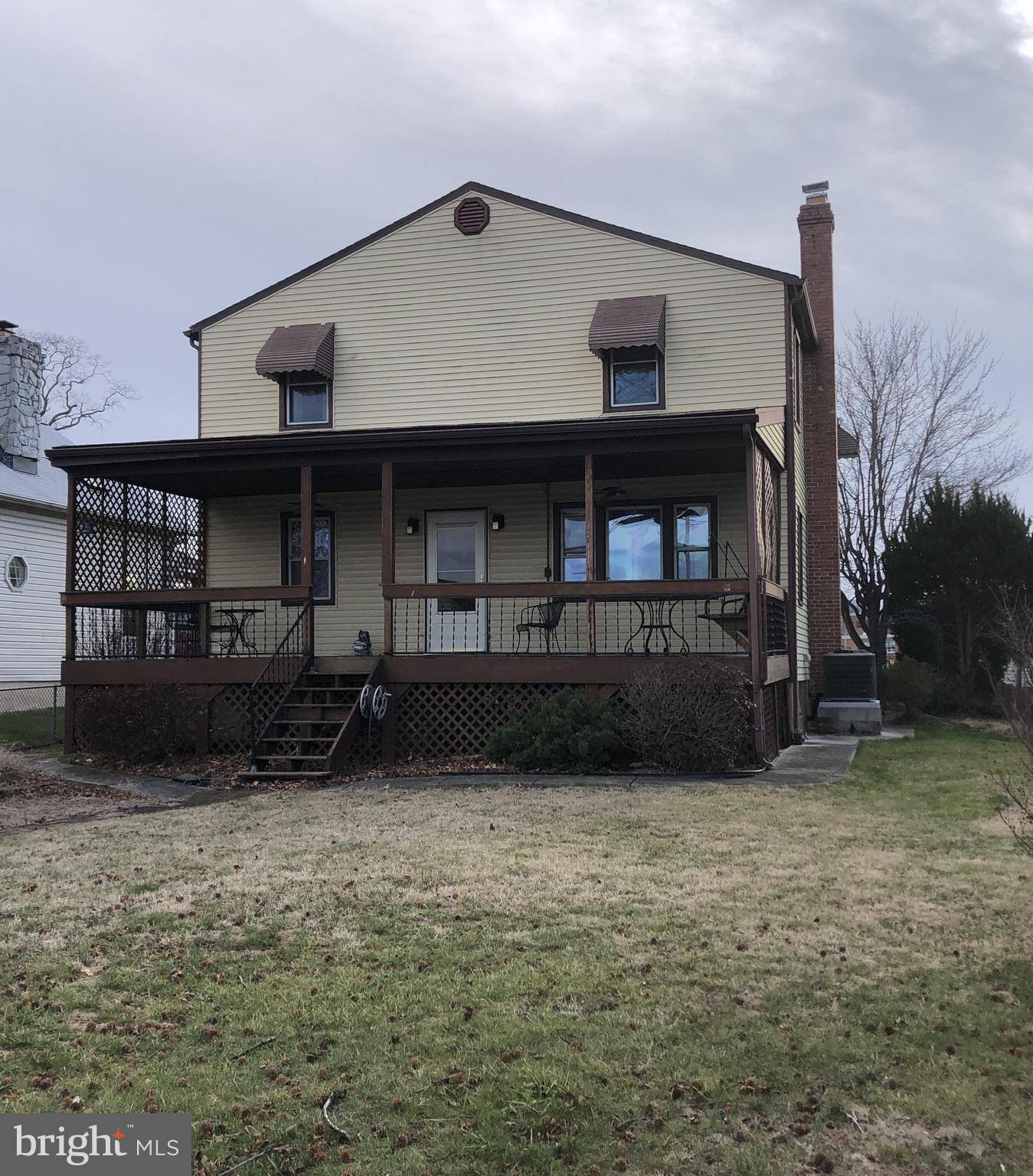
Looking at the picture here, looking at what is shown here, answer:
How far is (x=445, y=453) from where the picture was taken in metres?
13.2

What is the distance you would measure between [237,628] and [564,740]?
19.4ft

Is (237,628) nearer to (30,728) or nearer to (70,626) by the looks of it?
(70,626)

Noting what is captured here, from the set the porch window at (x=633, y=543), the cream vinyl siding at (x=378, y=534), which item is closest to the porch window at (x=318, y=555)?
the cream vinyl siding at (x=378, y=534)

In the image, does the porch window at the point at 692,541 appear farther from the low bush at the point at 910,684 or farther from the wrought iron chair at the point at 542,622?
the low bush at the point at 910,684

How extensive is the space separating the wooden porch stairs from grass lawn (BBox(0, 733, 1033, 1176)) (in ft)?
12.0

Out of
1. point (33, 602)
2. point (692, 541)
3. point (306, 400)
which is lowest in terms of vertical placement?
point (33, 602)

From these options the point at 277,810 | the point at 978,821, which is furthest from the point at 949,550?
the point at 277,810

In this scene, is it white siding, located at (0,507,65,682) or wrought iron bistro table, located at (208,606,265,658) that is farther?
white siding, located at (0,507,65,682)

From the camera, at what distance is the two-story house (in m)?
12.9

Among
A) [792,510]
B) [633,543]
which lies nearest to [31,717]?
[633,543]

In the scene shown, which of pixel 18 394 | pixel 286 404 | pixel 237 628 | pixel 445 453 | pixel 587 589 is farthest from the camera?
pixel 18 394

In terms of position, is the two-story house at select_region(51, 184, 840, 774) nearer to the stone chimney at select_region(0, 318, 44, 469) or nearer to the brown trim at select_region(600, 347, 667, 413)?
the brown trim at select_region(600, 347, 667, 413)

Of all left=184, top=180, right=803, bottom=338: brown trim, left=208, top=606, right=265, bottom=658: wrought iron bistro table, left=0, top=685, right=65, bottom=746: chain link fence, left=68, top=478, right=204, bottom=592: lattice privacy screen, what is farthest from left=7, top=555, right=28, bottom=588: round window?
left=208, top=606, right=265, bottom=658: wrought iron bistro table

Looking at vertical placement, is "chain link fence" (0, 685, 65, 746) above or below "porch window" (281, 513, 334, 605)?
below
